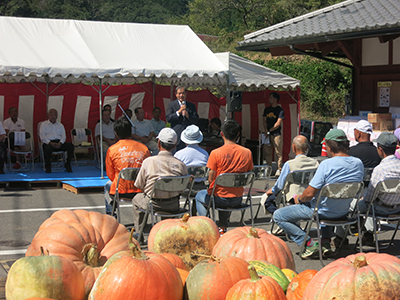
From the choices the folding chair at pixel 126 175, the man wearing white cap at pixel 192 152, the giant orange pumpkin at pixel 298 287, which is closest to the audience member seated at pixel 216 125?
the man wearing white cap at pixel 192 152

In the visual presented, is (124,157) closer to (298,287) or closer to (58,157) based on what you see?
(298,287)

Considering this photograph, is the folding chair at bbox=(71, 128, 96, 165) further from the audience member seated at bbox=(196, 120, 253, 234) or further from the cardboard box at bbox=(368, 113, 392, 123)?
the audience member seated at bbox=(196, 120, 253, 234)

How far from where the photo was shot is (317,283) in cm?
212

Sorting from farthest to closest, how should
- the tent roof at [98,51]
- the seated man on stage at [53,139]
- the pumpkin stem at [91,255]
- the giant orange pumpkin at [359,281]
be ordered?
1. the seated man on stage at [53,139]
2. the tent roof at [98,51]
3. the pumpkin stem at [91,255]
4. the giant orange pumpkin at [359,281]

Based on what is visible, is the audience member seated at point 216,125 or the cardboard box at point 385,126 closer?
the cardboard box at point 385,126

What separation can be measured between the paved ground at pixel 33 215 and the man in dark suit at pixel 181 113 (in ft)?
6.65

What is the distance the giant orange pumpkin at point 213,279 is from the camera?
7.11 ft

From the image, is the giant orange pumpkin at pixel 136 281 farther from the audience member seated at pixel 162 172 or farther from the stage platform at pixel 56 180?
the stage platform at pixel 56 180

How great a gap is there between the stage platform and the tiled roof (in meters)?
4.77

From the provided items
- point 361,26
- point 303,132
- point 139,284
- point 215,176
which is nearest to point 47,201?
point 215,176

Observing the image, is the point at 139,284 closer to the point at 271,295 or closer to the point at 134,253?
the point at 134,253

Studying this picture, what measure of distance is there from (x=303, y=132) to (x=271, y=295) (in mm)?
14264

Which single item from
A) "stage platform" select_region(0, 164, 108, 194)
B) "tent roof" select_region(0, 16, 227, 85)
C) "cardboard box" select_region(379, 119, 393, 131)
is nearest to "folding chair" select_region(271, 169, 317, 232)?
"cardboard box" select_region(379, 119, 393, 131)

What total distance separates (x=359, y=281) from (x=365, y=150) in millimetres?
4927
